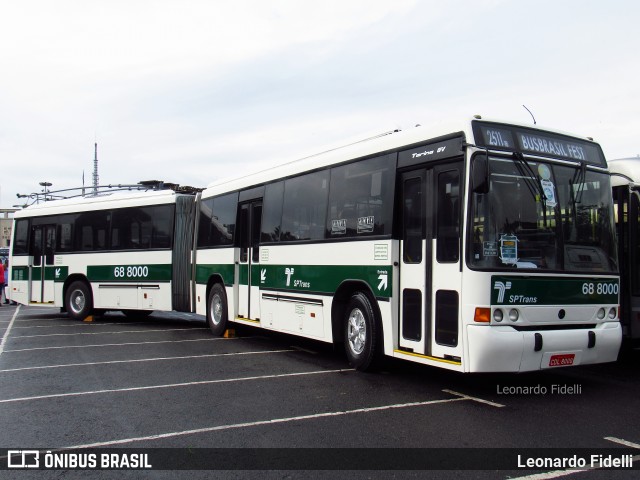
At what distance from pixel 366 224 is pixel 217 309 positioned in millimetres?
5893

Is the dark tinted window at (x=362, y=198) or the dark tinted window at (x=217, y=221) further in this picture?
the dark tinted window at (x=217, y=221)

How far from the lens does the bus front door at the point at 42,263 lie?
58.3ft

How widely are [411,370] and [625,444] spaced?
368 cm

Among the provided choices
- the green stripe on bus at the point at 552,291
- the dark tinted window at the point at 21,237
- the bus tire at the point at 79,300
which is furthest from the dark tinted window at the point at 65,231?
the green stripe on bus at the point at 552,291

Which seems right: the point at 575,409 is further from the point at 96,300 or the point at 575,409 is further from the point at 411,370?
the point at 96,300

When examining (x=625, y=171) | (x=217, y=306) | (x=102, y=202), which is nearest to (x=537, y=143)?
(x=625, y=171)

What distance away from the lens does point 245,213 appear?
12.5m

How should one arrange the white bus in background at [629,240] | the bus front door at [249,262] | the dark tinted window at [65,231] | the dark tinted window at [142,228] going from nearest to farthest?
1. the white bus in background at [629,240]
2. the bus front door at [249,262]
3. the dark tinted window at [142,228]
4. the dark tinted window at [65,231]

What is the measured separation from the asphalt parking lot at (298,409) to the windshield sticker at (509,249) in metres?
1.55

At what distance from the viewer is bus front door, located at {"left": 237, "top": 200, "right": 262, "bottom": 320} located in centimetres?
1177

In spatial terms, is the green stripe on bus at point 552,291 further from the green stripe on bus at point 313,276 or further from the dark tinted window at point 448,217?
the green stripe on bus at point 313,276

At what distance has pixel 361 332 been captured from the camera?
868cm

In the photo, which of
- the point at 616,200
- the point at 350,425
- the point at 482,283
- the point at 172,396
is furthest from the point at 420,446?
the point at 616,200

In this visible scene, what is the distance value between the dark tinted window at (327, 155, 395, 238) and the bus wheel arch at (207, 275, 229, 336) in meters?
4.35
